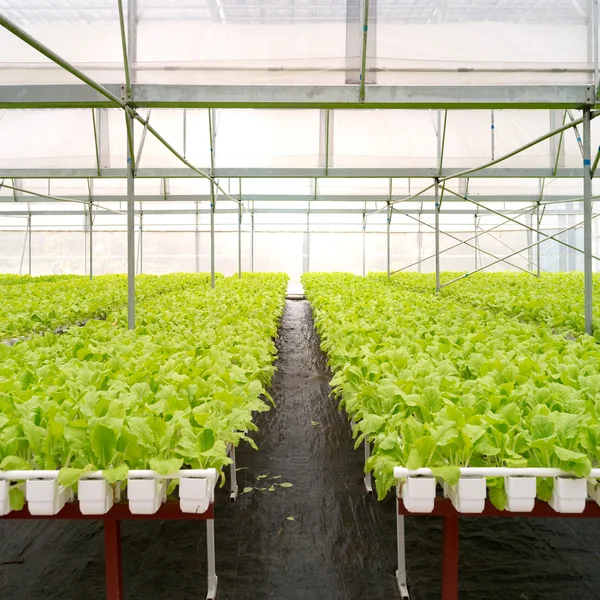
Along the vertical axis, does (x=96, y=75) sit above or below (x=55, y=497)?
above

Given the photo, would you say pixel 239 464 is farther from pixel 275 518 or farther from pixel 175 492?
pixel 175 492

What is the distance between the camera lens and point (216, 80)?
5820 millimetres

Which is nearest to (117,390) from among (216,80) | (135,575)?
(135,575)

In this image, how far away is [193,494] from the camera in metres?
2.20

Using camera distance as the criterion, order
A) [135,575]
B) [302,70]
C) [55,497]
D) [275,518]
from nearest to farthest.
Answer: [55,497], [135,575], [275,518], [302,70]

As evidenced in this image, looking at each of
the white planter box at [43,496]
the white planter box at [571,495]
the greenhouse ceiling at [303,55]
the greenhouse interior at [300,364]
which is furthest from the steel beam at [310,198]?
the white planter box at [571,495]

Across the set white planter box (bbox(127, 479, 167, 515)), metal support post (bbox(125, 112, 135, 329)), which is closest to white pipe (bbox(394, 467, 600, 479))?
white planter box (bbox(127, 479, 167, 515))

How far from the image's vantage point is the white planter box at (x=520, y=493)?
2160 mm

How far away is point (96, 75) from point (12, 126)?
7609 mm

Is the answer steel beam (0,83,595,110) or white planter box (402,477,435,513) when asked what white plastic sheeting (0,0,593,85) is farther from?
white planter box (402,477,435,513)

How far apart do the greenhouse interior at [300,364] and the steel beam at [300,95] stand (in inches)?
0.9

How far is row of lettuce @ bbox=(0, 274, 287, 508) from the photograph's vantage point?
7.43ft

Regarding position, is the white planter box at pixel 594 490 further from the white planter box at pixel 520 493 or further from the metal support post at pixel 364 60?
the metal support post at pixel 364 60

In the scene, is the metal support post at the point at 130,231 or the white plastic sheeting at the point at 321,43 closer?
the white plastic sheeting at the point at 321,43
